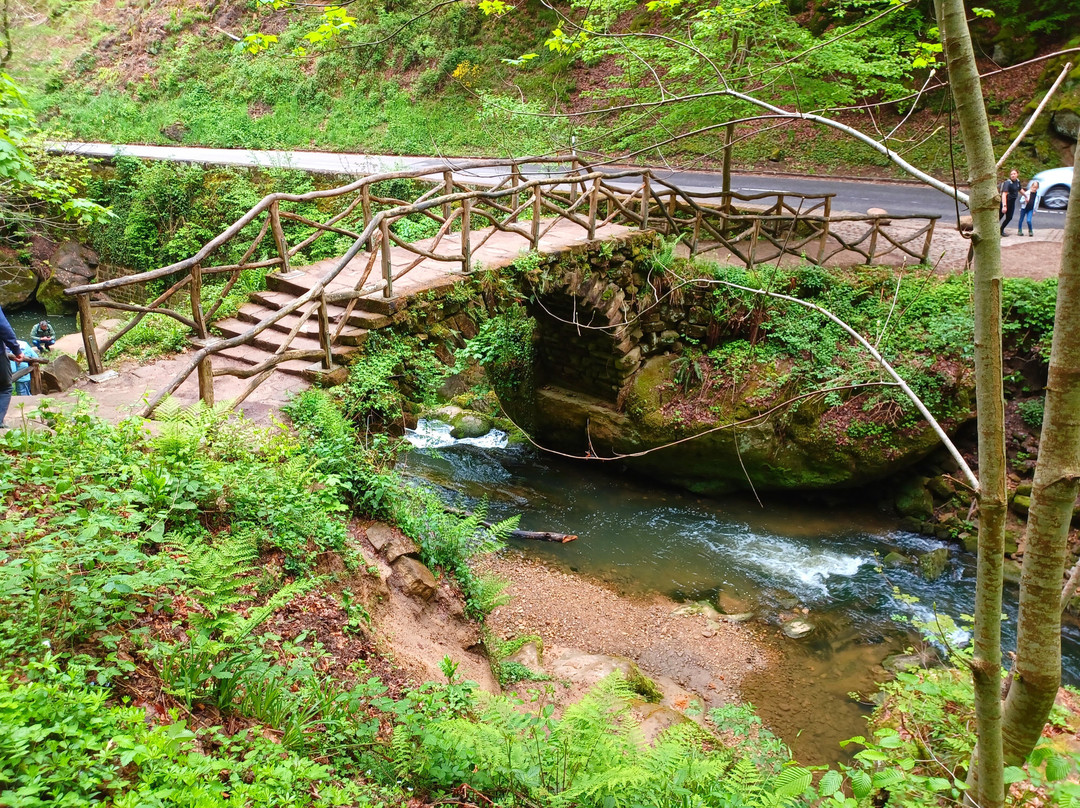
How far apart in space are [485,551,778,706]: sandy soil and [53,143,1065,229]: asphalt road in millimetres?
8159

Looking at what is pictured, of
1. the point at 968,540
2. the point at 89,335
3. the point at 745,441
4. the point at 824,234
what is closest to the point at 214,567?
the point at 89,335

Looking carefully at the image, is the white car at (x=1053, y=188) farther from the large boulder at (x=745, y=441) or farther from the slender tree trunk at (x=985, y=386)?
the slender tree trunk at (x=985, y=386)

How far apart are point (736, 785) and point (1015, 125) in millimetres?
19112

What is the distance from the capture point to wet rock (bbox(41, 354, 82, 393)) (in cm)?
833

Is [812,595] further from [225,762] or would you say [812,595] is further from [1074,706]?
[225,762]

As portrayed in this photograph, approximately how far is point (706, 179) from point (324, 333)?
12.5 metres

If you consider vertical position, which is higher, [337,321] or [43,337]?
[337,321]

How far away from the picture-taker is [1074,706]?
5727 millimetres

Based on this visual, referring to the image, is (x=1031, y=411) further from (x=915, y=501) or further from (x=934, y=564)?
(x=934, y=564)

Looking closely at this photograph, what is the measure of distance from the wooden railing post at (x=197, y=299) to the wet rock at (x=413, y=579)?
261 centimetres

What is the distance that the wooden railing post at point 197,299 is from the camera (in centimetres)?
554

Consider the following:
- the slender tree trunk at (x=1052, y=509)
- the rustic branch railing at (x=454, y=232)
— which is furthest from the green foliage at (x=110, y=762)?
the rustic branch railing at (x=454, y=232)

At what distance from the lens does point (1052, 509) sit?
6.38 feet

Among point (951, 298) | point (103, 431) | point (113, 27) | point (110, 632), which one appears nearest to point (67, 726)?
point (110, 632)
